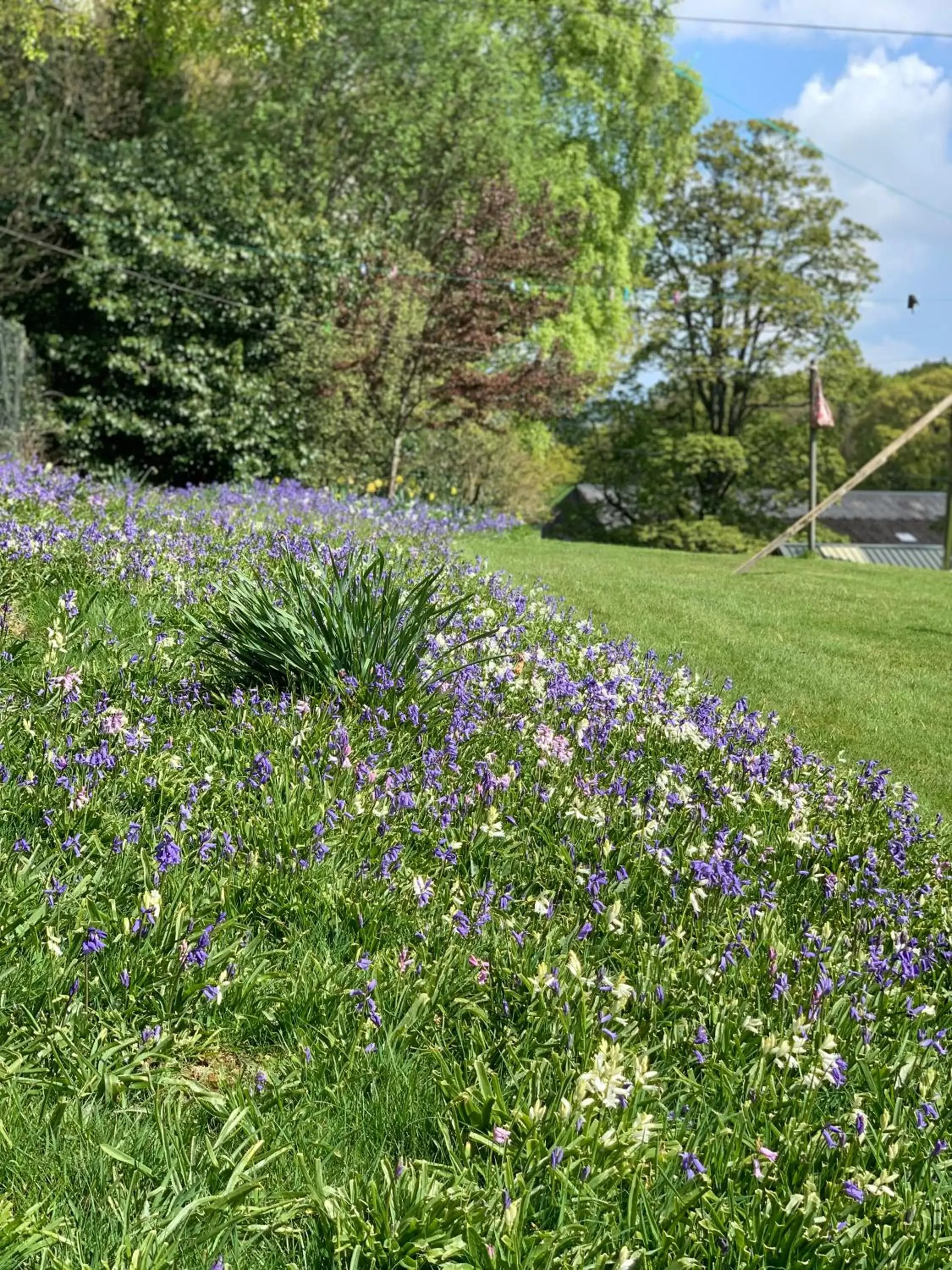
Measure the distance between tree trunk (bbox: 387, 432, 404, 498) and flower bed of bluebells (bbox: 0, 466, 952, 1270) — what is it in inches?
611

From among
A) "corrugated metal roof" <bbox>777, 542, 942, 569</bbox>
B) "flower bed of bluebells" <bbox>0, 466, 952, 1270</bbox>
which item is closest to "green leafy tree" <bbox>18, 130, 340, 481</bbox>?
"flower bed of bluebells" <bbox>0, 466, 952, 1270</bbox>

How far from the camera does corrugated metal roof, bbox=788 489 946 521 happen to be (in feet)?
188

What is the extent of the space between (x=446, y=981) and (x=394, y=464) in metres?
18.3

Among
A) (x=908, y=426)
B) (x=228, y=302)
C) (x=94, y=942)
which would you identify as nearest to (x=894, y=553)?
(x=908, y=426)

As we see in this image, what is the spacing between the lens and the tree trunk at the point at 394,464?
66.9 feet

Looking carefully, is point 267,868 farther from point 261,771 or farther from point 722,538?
point 722,538

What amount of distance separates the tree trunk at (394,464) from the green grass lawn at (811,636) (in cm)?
568

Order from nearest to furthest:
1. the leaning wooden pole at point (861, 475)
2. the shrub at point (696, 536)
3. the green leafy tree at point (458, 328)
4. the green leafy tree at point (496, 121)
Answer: the leaning wooden pole at point (861, 475), the green leafy tree at point (458, 328), the green leafy tree at point (496, 121), the shrub at point (696, 536)

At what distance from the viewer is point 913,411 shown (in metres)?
59.4

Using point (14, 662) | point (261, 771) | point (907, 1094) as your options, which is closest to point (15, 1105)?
point (261, 771)

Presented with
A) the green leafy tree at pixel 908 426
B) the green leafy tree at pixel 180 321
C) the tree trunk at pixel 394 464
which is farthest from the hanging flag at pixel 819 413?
the green leafy tree at pixel 908 426

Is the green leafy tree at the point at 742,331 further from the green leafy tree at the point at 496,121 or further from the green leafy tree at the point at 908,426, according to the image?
the green leafy tree at the point at 908,426

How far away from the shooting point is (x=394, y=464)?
2062 centimetres

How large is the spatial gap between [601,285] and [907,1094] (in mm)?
33605
